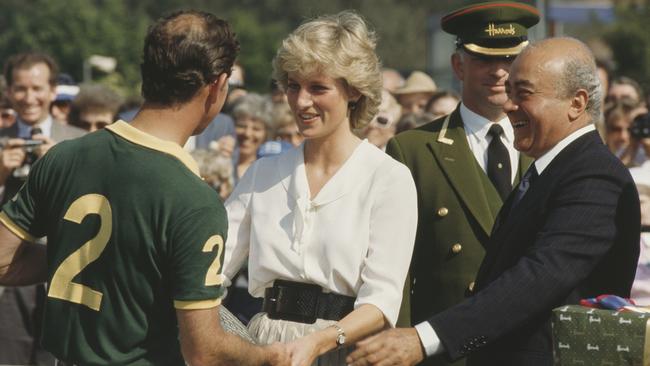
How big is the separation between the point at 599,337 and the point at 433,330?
2.89 feet

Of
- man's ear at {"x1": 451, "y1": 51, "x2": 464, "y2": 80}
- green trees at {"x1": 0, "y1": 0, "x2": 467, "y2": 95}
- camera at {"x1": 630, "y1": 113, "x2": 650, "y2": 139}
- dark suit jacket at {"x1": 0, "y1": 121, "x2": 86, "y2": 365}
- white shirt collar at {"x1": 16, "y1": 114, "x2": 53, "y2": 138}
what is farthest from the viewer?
green trees at {"x1": 0, "y1": 0, "x2": 467, "y2": 95}

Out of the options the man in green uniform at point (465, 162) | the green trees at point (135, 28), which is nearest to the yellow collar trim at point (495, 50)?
the man in green uniform at point (465, 162)

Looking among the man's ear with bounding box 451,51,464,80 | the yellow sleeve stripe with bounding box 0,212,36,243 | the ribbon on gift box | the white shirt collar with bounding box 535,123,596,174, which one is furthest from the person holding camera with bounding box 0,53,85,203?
the ribbon on gift box

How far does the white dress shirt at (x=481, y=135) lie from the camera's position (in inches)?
234

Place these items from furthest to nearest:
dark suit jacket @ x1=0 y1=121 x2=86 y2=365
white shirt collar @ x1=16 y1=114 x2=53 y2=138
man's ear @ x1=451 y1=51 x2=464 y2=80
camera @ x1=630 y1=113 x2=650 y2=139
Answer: white shirt collar @ x1=16 y1=114 x2=53 y2=138
camera @ x1=630 y1=113 x2=650 y2=139
dark suit jacket @ x1=0 y1=121 x2=86 y2=365
man's ear @ x1=451 y1=51 x2=464 y2=80

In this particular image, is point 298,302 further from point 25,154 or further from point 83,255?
point 25,154

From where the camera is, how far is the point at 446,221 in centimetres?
576

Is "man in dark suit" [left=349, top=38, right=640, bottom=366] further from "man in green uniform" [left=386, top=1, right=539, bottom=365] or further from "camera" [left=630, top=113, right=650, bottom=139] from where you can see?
"camera" [left=630, top=113, right=650, bottom=139]

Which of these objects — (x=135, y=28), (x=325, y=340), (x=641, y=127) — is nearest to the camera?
(x=325, y=340)

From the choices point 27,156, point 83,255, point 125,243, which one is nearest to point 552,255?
point 125,243

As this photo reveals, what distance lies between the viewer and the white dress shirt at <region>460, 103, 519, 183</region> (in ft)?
19.5

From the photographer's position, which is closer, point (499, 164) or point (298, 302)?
point (298, 302)

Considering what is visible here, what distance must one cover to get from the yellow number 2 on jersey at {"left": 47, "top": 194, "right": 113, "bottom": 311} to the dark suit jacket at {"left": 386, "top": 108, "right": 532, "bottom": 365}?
1847mm

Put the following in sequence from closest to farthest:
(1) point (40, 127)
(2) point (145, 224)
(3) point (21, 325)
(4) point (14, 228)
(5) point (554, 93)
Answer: (2) point (145, 224) < (4) point (14, 228) < (5) point (554, 93) < (3) point (21, 325) < (1) point (40, 127)
